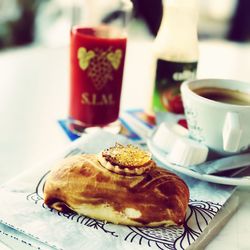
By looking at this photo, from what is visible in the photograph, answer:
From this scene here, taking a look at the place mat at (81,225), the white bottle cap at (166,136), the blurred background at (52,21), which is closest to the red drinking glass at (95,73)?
the white bottle cap at (166,136)

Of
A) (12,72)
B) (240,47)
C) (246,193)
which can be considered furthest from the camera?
(240,47)

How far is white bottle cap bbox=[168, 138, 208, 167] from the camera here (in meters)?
0.67

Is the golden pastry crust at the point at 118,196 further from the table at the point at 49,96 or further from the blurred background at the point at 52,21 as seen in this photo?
the blurred background at the point at 52,21

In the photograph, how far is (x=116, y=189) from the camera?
0.55 m

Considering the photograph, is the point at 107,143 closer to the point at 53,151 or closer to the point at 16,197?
the point at 53,151

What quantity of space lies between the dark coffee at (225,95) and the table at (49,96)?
14 centimetres

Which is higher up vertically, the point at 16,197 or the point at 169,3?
the point at 169,3

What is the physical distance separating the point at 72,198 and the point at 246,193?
0.82ft

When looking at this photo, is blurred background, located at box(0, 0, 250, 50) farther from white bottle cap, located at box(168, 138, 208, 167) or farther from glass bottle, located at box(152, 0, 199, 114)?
white bottle cap, located at box(168, 138, 208, 167)

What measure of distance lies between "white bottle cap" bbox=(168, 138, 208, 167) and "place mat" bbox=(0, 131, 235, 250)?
0.20 feet

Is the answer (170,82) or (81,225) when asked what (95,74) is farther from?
(81,225)

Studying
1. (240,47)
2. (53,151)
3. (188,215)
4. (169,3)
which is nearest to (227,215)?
(188,215)

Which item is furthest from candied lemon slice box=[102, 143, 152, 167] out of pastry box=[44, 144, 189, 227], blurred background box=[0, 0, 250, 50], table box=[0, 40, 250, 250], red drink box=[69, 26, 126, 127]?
blurred background box=[0, 0, 250, 50]

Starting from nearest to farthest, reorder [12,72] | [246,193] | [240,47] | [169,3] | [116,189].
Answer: [116,189] < [246,193] < [169,3] < [12,72] < [240,47]
